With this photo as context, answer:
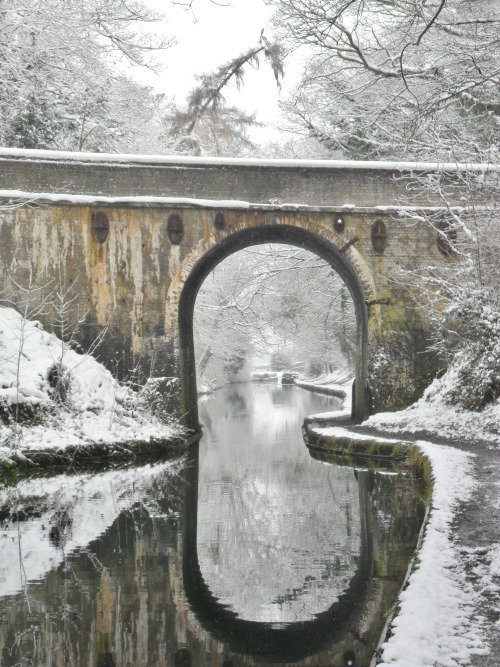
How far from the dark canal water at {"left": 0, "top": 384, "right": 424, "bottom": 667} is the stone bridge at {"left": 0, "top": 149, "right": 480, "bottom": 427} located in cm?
438

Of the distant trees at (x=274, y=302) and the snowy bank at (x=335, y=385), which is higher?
the distant trees at (x=274, y=302)

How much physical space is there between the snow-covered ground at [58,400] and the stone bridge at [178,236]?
0.67 m

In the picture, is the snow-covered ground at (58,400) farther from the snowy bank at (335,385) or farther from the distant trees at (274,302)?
the snowy bank at (335,385)

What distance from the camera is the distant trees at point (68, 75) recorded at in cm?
1480

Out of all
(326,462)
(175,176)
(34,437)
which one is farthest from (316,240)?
(34,437)

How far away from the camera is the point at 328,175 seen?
15.2 m

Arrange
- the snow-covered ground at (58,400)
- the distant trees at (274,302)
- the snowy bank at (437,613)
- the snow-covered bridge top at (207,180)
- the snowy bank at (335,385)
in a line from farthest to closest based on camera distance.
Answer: the snowy bank at (335,385) < the distant trees at (274,302) < the snow-covered bridge top at (207,180) < the snow-covered ground at (58,400) < the snowy bank at (437,613)

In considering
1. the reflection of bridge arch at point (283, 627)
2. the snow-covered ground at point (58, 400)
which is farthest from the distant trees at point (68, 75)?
the reflection of bridge arch at point (283, 627)

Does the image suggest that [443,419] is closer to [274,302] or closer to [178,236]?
[178,236]

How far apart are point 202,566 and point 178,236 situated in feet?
30.7

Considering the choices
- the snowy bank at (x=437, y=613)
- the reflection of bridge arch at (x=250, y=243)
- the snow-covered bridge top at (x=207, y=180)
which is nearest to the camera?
the snowy bank at (x=437, y=613)

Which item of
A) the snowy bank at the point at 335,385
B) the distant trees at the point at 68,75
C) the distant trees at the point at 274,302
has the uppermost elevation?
the distant trees at the point at 68,75

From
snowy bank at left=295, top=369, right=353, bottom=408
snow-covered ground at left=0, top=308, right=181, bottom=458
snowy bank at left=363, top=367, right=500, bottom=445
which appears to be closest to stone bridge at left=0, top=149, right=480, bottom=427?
snowy bank at left=363, top=367, right=500, bottom=445

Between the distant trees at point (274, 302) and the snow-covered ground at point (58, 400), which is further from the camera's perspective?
the distant trees at point (274, 302)
